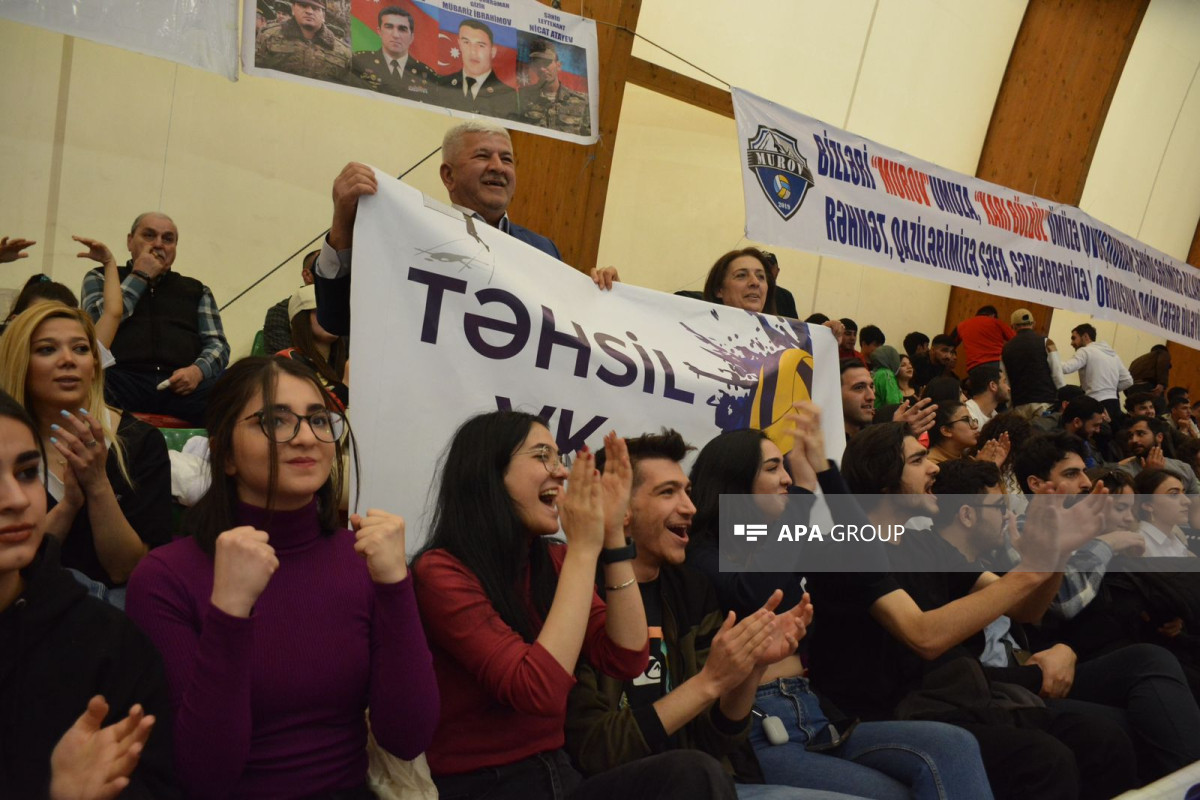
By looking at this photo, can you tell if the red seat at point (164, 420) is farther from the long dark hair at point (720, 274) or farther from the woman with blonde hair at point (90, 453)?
the long dark hair at point (720, 274)

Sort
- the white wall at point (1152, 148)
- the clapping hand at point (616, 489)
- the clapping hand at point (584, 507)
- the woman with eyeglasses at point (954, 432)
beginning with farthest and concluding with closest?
the white wall at point (1152, 148) → the woman with eyeglasses at point (954, 432) → the clapping hand at point (616, 489) → the clapping hand at point (584, 507)

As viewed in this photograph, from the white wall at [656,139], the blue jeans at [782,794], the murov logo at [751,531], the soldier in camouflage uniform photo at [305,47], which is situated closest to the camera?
the blue jeans at [782,794]

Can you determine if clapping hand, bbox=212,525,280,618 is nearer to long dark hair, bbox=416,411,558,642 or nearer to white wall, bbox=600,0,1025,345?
long dark hair, bbox=416,411,558,642

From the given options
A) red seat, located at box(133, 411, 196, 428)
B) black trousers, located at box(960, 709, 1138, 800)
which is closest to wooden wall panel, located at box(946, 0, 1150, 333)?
black trousers, located at box(960, 709, 1138, 800)

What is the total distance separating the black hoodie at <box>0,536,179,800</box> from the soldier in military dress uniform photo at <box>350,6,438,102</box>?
118 inches

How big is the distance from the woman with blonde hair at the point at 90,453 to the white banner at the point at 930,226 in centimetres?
311

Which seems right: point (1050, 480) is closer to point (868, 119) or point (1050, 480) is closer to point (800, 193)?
point (800, 193)

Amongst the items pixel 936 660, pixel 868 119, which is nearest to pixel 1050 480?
pixel 936 660

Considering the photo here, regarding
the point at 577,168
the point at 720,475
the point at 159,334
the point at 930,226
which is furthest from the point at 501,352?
the point at 930,226

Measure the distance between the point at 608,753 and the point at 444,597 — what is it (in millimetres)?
469

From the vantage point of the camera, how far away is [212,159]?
618 cm

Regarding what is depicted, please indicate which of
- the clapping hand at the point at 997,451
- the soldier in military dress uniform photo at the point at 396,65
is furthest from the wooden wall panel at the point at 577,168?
the clapping hand at the point at 997,451

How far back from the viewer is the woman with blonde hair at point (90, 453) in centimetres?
226

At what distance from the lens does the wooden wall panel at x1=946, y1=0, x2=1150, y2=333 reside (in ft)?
36.6
